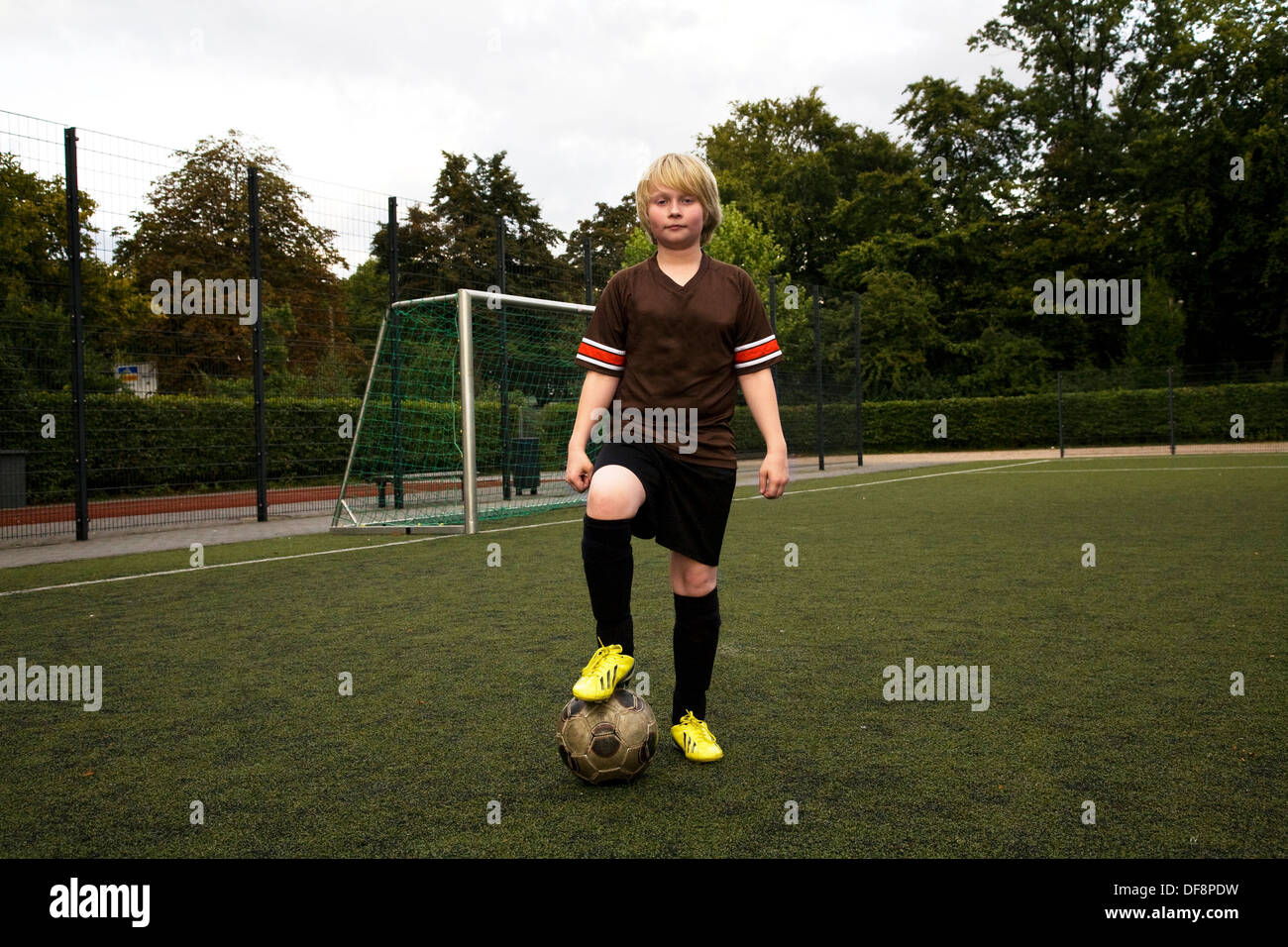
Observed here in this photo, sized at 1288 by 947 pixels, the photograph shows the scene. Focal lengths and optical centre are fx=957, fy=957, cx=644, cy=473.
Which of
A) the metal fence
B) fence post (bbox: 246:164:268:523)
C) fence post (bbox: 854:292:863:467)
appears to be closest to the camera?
the metal fence

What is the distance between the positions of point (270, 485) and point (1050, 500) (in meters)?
10.2

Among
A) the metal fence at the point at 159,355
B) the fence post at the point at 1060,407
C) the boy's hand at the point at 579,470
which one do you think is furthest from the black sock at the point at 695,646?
the fence post at the point at 1060,407

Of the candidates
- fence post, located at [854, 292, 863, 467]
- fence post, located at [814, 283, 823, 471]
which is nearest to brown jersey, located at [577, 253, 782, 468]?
fence post, located at [814, 283, 823, 471]

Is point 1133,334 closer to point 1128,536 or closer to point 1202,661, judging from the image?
point 1128,536

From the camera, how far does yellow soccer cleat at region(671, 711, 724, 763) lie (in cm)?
302

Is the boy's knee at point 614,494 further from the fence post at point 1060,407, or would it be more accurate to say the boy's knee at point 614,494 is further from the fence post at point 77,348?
the fence post at point 1060,407

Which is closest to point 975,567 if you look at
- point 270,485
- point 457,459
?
point 457,459

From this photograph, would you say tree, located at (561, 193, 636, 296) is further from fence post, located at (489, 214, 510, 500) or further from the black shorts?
the black shorts

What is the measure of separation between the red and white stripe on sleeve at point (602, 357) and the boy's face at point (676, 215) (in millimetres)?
388

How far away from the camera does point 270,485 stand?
12.6m

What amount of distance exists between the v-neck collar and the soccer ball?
127 centimetres

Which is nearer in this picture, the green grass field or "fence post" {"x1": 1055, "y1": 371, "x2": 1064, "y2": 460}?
the green grass field

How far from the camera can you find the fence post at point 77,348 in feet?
32.4

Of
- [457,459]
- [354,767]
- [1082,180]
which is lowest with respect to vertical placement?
[354,767]
